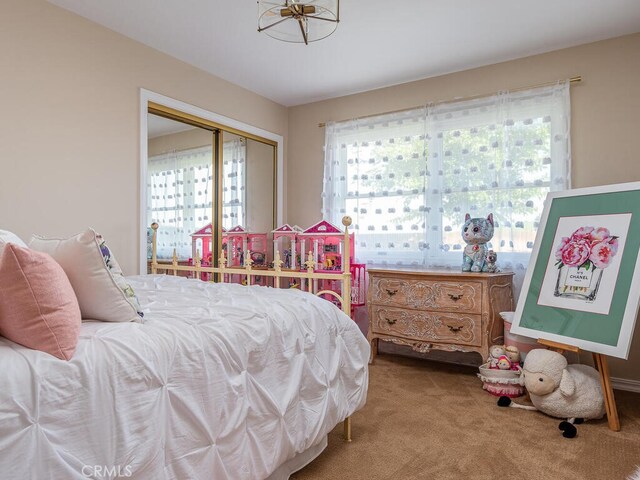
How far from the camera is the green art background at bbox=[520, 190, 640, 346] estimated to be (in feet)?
7.44

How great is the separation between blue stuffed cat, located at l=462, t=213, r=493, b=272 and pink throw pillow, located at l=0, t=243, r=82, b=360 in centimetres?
285

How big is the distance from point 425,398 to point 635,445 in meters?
1.10

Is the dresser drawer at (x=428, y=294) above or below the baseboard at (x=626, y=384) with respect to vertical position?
above

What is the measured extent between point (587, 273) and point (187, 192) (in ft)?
10.0

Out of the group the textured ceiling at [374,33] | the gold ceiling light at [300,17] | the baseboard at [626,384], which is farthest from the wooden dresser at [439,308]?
the gold ceiling light at [300,17]

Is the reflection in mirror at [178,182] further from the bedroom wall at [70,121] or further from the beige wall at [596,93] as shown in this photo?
the beige wall at [596,93]

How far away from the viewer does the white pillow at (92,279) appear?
1.27 meters

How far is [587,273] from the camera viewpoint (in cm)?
246

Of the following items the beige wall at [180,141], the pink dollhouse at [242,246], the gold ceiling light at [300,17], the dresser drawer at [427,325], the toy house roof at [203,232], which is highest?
the gold ceiling light at [300,17]

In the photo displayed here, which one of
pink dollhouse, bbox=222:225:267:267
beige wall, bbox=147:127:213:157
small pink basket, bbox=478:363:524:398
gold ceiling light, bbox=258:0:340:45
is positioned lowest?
small pink basket, bbox=478:363:524:398

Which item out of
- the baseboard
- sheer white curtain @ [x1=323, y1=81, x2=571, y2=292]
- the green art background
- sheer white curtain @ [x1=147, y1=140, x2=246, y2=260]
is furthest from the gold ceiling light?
the baseboard

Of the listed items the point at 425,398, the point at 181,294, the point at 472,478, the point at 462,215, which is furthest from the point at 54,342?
the point at 462,215

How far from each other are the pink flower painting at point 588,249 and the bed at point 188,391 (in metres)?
1.54

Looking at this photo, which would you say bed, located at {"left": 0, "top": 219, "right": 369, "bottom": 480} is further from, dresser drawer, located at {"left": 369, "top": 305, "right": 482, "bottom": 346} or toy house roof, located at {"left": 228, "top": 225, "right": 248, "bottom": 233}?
toy house roof, located at {"left": 228, "top": 225, "right": 248, "bottom": 233}
